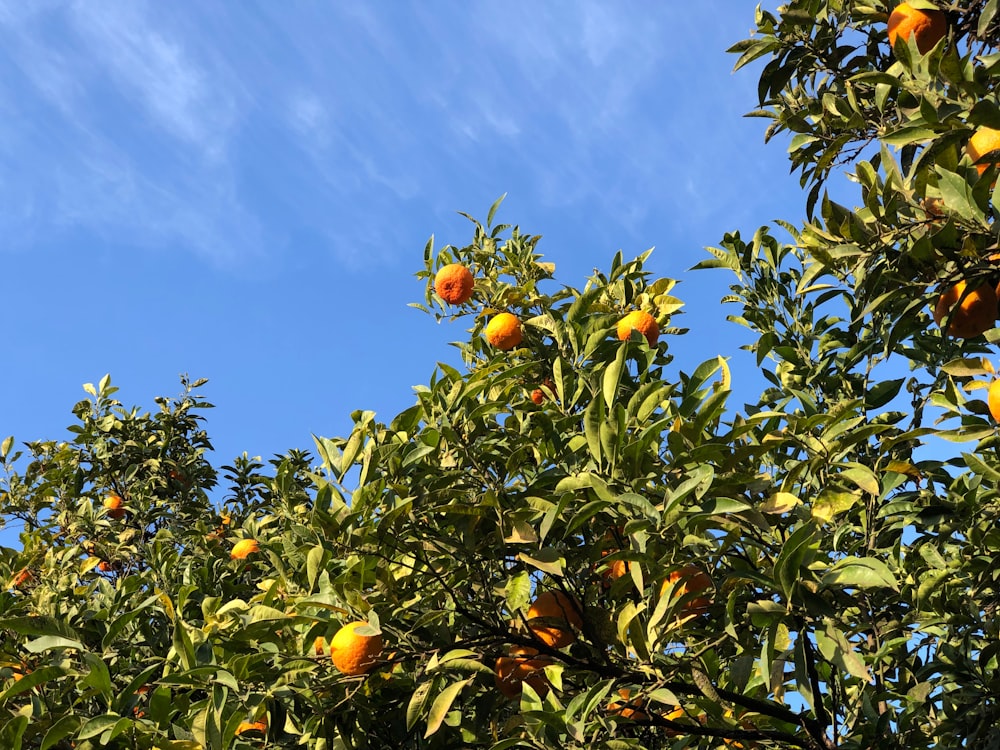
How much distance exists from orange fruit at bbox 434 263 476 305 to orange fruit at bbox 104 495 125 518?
3439 millimetres

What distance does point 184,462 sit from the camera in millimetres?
6469

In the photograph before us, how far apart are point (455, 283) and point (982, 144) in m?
1.76

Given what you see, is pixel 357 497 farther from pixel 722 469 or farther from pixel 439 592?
pixel 722 469

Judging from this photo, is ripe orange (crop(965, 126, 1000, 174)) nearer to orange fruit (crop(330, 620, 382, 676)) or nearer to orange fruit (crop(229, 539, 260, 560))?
orange fruit (crop(330, 620, 382, 676))

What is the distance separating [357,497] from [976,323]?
1748 millimetres

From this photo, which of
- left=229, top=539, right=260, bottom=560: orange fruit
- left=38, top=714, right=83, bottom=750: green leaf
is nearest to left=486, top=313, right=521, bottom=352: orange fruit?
left=38, top=714, right=83, bottom=750: green leaf

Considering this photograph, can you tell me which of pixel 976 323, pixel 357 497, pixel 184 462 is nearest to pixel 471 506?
pixel 357 497

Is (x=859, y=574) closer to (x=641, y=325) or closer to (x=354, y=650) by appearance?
(x=354, y=650)

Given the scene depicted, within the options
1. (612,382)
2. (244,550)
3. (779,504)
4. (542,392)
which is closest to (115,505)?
(244,550)

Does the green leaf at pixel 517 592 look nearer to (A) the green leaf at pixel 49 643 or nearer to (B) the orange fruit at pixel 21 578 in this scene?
(A) the green leaf at pixel 49 643

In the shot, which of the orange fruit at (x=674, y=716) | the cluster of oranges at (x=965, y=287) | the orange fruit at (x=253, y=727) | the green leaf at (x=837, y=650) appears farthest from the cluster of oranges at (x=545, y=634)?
the cluster of oranges at (x=965, y=287)

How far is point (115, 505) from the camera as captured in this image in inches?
235

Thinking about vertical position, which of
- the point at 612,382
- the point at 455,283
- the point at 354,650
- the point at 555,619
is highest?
the point at 455,283

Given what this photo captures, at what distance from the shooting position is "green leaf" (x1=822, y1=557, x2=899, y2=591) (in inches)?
67.3
